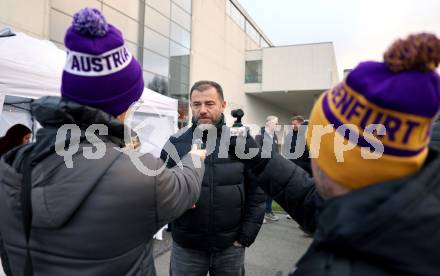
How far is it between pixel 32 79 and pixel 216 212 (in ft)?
8.48

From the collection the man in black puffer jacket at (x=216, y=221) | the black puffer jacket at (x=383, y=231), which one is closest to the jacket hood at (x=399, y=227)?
the black puffer jacket at (x=383, y=231)

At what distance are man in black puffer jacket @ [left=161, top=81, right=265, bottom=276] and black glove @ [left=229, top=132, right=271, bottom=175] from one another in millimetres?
387

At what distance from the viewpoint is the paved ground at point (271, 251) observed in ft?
13.6

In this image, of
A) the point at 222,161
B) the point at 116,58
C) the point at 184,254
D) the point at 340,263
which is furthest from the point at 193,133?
the point at 340,263

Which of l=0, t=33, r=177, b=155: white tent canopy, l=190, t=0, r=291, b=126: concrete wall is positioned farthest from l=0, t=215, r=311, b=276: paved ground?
l=190, t=0, r=291, b=126: concrete wall

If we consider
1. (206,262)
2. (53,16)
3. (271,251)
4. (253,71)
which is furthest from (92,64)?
(253,71)

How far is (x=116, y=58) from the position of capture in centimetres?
112

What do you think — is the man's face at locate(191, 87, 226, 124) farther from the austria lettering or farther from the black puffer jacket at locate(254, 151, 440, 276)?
the black puffer jacket at locate(254, 151, 440, 276)

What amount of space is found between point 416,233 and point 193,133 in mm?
1804

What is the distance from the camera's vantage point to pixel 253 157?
1.54 meters

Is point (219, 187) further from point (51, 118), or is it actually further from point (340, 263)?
point (340, 263)

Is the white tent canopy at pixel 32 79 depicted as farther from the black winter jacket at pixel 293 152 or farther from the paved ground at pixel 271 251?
the black winter jacket at pixel 293 152

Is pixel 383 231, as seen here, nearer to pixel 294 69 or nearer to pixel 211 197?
pixel 211 197

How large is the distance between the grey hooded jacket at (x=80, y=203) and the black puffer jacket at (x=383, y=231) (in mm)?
559
